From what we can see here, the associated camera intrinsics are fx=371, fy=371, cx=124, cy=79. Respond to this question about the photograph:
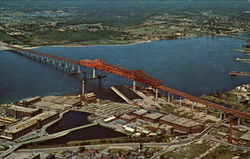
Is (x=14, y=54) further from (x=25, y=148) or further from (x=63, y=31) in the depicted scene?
(x=25, y=148)

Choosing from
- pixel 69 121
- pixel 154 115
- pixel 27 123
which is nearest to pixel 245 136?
pixel 154 115

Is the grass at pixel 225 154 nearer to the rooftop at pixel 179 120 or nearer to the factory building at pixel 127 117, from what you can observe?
the rooftop at pixel 179 120

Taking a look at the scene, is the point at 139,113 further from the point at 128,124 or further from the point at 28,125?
the point at 28,125

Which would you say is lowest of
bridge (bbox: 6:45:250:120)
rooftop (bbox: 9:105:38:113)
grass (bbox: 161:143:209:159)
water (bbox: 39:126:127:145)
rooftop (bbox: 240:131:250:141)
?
water (bbox: 39:126:127:145)

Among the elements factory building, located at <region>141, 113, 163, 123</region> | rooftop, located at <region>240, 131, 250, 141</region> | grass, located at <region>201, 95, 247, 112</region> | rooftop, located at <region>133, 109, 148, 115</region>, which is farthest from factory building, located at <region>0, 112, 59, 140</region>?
grass, located at <region>201, 95, 247, 112</region>

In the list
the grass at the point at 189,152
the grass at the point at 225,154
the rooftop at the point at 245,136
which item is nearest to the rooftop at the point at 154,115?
the grass at the point at 189,152

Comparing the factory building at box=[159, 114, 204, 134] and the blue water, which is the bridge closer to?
the blue water
